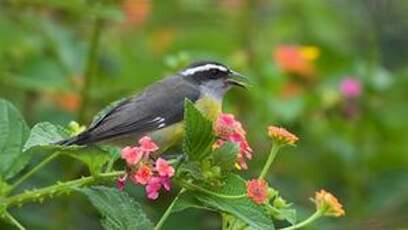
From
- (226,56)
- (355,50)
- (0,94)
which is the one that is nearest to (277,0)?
(355,50)

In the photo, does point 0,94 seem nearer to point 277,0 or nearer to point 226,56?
point 226,56

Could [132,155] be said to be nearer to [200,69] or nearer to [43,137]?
[43,137]

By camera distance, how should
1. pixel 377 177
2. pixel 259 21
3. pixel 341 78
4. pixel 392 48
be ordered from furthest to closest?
pixel 392 48, pixel 259 21, pixel 341 78, pixel 377 177

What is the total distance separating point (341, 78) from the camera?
4762mm

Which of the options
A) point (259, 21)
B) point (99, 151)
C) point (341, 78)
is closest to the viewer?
point (99, 151)

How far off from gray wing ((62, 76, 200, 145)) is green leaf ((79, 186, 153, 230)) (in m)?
0.29

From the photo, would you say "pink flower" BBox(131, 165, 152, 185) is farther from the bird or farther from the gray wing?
the gray wing

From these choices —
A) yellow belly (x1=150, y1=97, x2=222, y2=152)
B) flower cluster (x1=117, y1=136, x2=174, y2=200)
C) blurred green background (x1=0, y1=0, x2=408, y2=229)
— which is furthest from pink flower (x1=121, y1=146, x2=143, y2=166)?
blurred green background (x1=0, y1=0, x2=408, y2=229)

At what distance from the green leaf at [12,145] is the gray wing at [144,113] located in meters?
0.20

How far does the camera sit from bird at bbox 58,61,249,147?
256 centimetres

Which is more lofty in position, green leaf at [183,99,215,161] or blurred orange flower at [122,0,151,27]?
blurred orange flower at [122,0,151,27]

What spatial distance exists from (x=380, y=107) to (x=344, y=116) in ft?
0.70

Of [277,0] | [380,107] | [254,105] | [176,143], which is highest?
[277,0]

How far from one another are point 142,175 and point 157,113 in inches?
25.9
